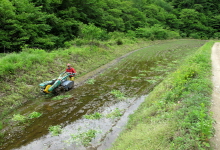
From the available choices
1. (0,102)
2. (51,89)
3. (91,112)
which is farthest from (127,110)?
(0,102)

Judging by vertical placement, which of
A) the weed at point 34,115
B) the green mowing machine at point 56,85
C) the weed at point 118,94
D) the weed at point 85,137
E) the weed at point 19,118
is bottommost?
the weed at point 118,94

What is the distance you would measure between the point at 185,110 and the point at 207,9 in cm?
7857

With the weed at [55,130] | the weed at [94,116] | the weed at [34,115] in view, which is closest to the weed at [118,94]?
the weed at [94,116]

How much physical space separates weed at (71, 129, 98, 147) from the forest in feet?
33.9

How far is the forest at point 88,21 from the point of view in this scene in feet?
50.4

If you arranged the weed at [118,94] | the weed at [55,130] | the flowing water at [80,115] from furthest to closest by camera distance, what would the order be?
the weed at [118,94]
the weed at [55,130]
the flowing water at [80,115]

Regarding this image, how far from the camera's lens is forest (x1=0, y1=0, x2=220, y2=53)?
15.4 meters

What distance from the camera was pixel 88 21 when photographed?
3080 centimetres

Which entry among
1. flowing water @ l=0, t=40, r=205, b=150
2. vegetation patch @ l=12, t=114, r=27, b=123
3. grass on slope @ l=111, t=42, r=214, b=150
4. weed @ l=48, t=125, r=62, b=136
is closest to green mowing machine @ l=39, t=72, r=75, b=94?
flowing water @ l=0, t=40, r=205, b=150

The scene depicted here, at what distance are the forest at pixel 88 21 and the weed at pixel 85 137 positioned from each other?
33.9ft

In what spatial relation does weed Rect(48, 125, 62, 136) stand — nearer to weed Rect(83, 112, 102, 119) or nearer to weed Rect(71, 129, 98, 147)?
weed Rect(71, 129, 98, 147)

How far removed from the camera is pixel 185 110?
534cm

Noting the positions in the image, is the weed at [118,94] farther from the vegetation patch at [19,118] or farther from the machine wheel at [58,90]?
the vegetation patch at [19,118]

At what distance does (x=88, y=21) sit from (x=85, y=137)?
2811 cm
